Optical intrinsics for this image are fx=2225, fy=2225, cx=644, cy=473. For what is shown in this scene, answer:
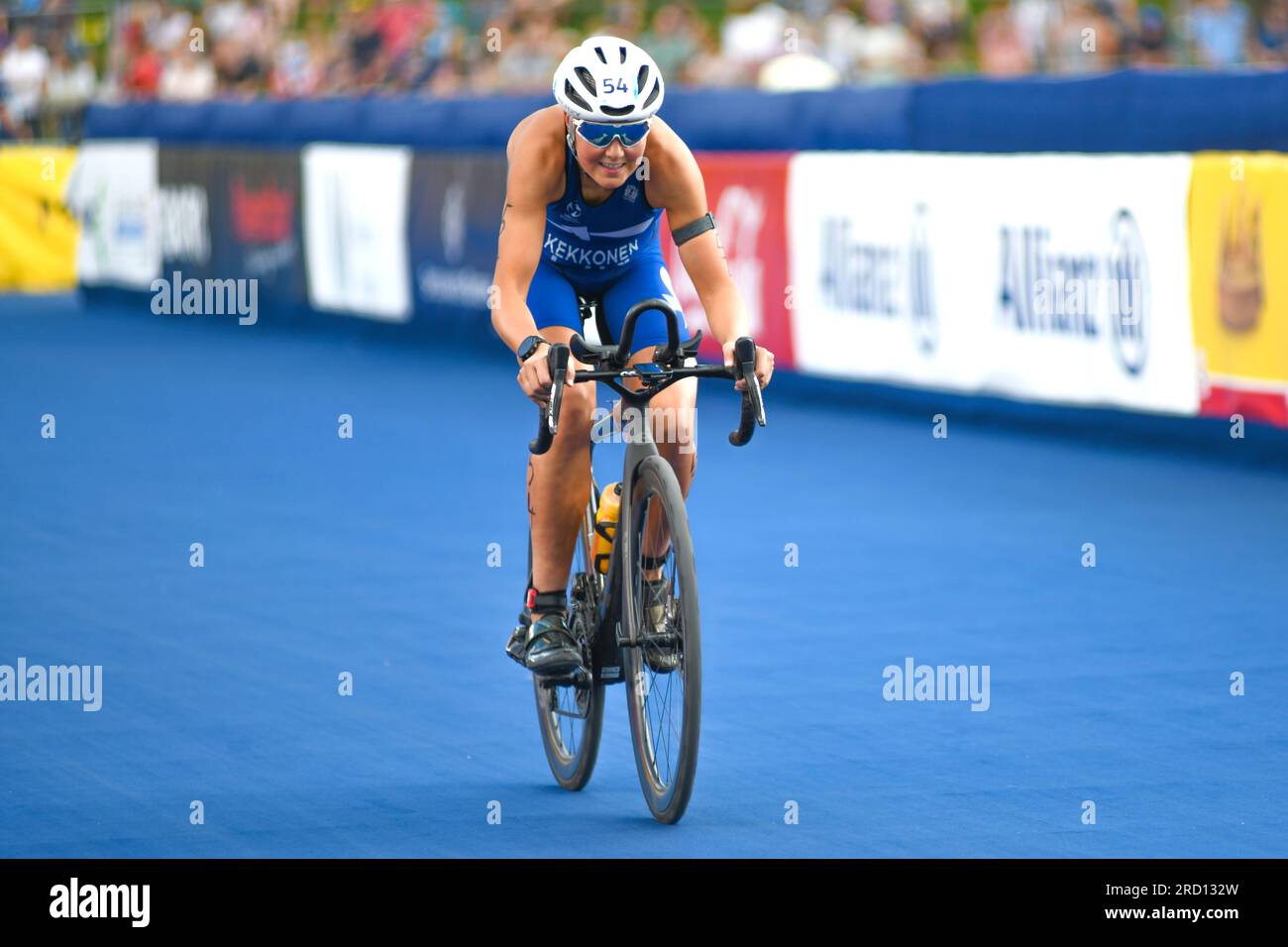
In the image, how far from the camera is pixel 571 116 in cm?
525

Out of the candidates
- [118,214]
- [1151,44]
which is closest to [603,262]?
[1151,44]

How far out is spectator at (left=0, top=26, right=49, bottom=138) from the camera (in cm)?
2439

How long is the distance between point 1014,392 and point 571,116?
24.1ft

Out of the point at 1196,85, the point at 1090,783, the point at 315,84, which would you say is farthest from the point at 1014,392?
the point at 315,84

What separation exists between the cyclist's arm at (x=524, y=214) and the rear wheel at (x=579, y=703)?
59cm

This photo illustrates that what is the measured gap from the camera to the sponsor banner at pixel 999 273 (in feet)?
36.5

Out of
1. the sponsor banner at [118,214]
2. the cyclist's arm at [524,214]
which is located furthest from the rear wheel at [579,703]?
the sponsor banner at [118,214]

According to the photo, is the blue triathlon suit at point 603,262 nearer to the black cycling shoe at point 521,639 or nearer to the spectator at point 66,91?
the black cycling shoe at point 521,639

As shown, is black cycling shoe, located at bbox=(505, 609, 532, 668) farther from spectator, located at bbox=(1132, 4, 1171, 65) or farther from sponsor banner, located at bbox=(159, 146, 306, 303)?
sponsor banner, located at bbox=(159, 146, 306, 303)

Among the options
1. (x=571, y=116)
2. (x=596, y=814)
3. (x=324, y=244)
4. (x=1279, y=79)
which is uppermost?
(x=324, y=244)

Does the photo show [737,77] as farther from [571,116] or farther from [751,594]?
[571,116]

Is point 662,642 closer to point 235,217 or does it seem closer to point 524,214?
point 524,214

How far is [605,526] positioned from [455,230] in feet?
39.3

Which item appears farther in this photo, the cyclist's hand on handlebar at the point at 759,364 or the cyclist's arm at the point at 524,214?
the cyclist's arm at the point at 524,214
